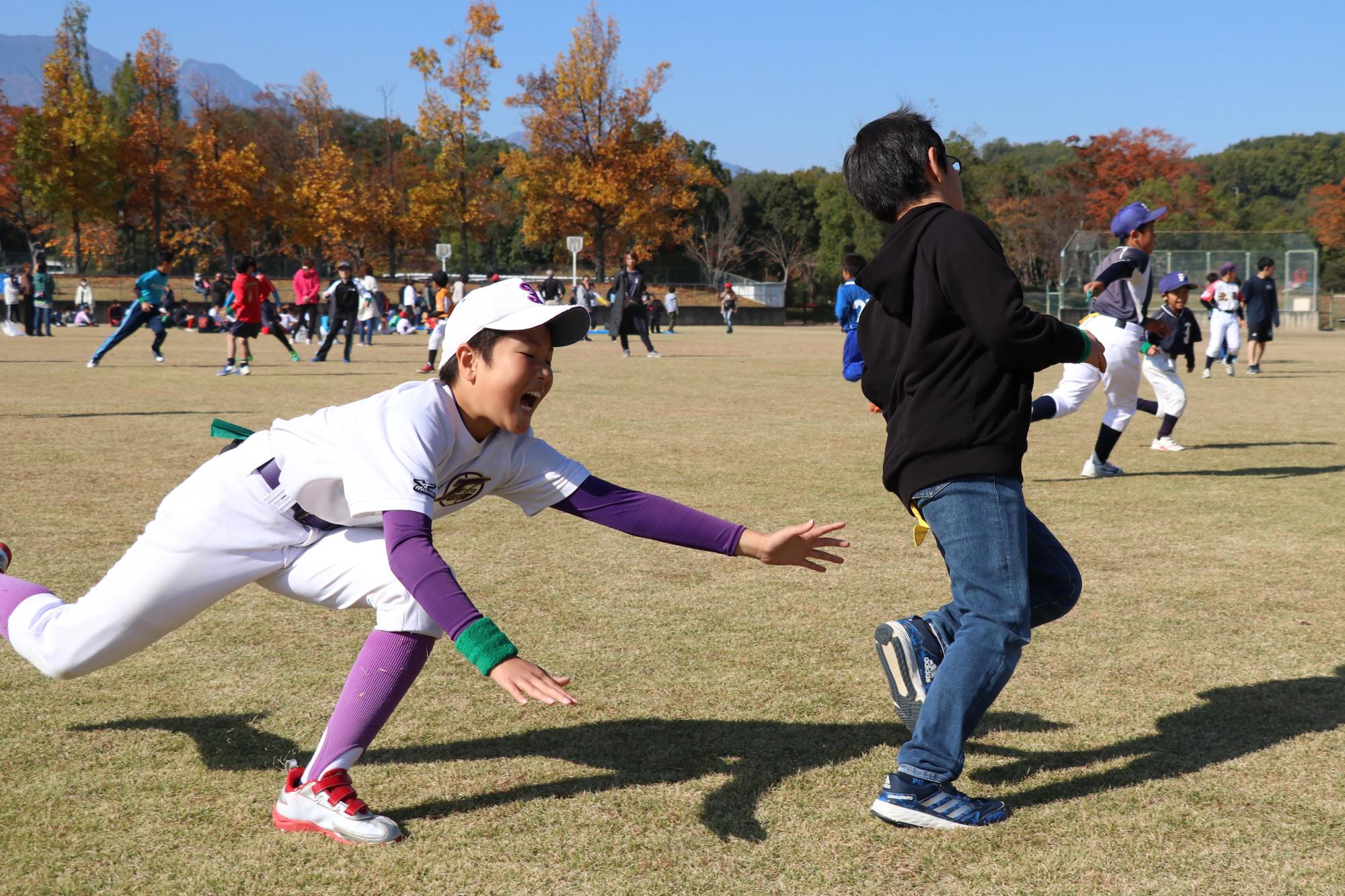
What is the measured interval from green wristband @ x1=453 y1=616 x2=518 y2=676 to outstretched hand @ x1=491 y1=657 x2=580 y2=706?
0.02 metres

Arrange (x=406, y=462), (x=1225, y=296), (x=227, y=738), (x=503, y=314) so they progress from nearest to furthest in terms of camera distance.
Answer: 1. (x=406, y=462)
2. (x=503, y=314)
3. (x=227, y=738)
4. (x=1225, y=296)

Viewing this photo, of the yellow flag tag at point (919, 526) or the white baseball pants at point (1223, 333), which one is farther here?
the white baseball pants at point (1223, 333)

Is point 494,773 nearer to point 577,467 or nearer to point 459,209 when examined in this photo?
point 577,467

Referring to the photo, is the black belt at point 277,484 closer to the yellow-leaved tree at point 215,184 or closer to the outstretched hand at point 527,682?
the outstretched hand at point 527,682

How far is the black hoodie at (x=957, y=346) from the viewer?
300cm

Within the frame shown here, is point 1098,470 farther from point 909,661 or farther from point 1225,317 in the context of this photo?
point 1225,317

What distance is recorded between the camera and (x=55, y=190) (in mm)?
50406

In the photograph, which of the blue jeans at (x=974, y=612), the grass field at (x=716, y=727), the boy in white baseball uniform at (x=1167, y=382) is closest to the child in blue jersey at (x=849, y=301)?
the grass field at (x=716, y=727)

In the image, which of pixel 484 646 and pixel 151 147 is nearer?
pixel 484 646

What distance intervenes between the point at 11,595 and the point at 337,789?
1309 mm

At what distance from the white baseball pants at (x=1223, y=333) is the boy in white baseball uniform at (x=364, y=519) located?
19347 millimetres

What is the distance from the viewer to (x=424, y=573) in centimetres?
276

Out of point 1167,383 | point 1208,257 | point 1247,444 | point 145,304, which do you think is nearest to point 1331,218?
point 1208,257

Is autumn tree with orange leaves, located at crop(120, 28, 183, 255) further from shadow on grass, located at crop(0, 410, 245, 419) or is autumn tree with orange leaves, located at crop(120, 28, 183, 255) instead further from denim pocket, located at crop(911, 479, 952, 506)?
denim pocket, located at crop(911, 479, 952, 506)
